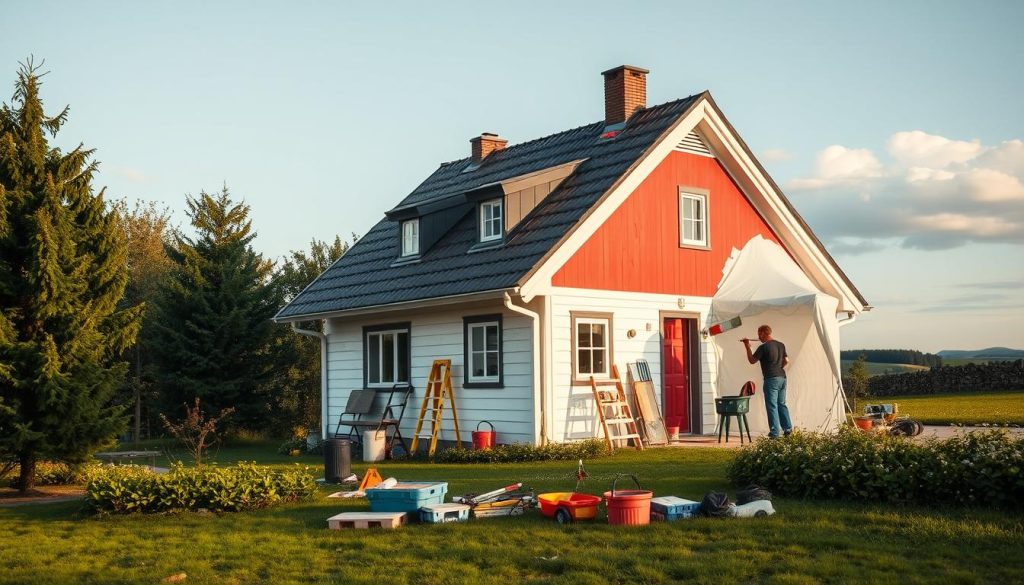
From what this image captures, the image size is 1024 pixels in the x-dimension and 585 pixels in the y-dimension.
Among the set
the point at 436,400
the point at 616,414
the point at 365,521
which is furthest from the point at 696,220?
the point at 365,521

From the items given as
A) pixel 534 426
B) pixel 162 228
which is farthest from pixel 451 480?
pixel 162 228

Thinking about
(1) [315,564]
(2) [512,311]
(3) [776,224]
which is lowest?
Answer: (1) [315,564]

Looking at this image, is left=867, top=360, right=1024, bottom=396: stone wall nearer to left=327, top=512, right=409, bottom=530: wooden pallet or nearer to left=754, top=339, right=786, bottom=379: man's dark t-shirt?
left=754, top=339, right=786, bottom=379: man's dark t-shirt

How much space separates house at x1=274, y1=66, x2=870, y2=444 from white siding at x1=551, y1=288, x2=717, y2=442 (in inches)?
1.1

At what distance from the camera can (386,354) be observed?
19.5 m

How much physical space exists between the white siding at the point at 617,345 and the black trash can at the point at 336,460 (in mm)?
4162

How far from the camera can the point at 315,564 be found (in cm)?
802

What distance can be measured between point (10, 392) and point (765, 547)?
10003 millimetres

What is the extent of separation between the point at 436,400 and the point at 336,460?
16.1 feet

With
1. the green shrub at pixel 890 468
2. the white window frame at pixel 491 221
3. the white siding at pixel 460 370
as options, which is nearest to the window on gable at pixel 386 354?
the white siding at pixel 460 370

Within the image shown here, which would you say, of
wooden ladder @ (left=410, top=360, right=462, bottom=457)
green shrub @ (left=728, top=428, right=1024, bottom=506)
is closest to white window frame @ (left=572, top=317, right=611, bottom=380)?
wooden ladder @ (left=410, top=360, right=462, bottom=457)

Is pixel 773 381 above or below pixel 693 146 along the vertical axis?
below

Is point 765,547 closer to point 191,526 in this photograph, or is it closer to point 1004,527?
point 1004,527

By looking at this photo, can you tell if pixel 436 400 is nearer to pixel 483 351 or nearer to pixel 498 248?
pixel 483 351
